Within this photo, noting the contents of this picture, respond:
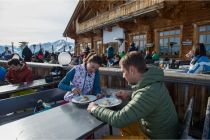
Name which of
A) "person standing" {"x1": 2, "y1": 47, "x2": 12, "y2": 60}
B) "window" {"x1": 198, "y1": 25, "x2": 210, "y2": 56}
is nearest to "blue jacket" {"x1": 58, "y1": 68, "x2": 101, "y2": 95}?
"window" {"x1": 198, "y1": 25, "x2": 210, "y2": 56}

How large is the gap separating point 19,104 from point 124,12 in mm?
10199

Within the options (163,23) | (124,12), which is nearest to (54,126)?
(163,23)

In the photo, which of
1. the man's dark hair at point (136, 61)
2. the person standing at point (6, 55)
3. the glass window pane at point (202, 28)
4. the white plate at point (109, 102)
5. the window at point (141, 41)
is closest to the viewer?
the man's dark hair at point (136, 61)

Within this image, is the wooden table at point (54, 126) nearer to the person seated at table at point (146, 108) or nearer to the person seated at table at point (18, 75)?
the person seated at table at point (146, 108)

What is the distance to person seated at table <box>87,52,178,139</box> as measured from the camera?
1662 mm

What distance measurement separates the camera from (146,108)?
5.41ft

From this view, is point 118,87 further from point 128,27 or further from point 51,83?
point 128,27

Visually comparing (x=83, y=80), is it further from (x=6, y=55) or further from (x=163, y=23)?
(x=6, y=55)

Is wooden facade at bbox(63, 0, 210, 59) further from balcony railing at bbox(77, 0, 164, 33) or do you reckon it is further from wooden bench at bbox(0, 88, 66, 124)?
wooden bench at bbox(0, 88, 66, 124)

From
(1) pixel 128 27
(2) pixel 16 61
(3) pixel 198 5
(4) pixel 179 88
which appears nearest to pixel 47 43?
(1) pixel 128 27

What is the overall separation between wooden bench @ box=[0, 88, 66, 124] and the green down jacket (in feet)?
5.85

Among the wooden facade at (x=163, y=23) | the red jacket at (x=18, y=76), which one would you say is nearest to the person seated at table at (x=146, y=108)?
the red jacket at (x=18, y=76)

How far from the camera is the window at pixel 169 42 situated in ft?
34.4

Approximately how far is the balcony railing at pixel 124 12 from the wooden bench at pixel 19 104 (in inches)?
300
